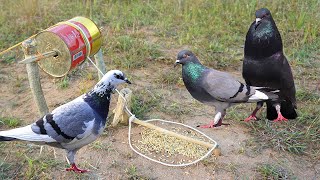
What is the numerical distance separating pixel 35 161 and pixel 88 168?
1.44 feet

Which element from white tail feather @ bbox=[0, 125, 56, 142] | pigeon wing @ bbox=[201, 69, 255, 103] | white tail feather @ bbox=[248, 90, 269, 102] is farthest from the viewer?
white tail feather @ bbox=[248, 90, 269, 102]

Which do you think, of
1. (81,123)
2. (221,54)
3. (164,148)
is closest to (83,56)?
(81,123)

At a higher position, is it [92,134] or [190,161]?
[92,134]

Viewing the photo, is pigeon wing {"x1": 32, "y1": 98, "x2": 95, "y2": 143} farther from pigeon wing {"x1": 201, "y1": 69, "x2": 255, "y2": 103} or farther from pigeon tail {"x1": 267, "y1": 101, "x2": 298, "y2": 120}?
pigeon tail {"x1": 267, "y1": 101, "x2": 298, "y2": 120}

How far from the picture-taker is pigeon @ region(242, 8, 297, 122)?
3611 mm

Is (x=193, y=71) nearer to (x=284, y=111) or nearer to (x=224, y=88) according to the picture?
(x=224, y=88)

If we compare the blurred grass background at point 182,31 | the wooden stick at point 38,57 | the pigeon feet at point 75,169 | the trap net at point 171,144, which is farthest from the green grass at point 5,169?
the trap net at point 171,144

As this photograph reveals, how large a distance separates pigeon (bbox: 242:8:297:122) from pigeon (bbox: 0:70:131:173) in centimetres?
126

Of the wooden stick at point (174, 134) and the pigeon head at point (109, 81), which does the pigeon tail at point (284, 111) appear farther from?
the pigeon head at point (109, 81)

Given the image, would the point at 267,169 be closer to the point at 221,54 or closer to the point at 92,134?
the point at 92,134

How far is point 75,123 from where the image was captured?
2941mm

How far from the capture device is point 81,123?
2.94m

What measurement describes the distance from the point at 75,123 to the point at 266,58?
5.72ft

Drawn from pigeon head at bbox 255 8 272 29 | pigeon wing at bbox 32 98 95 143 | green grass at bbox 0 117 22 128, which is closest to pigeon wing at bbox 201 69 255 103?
pigeon head at bbox 255 8 272 29
